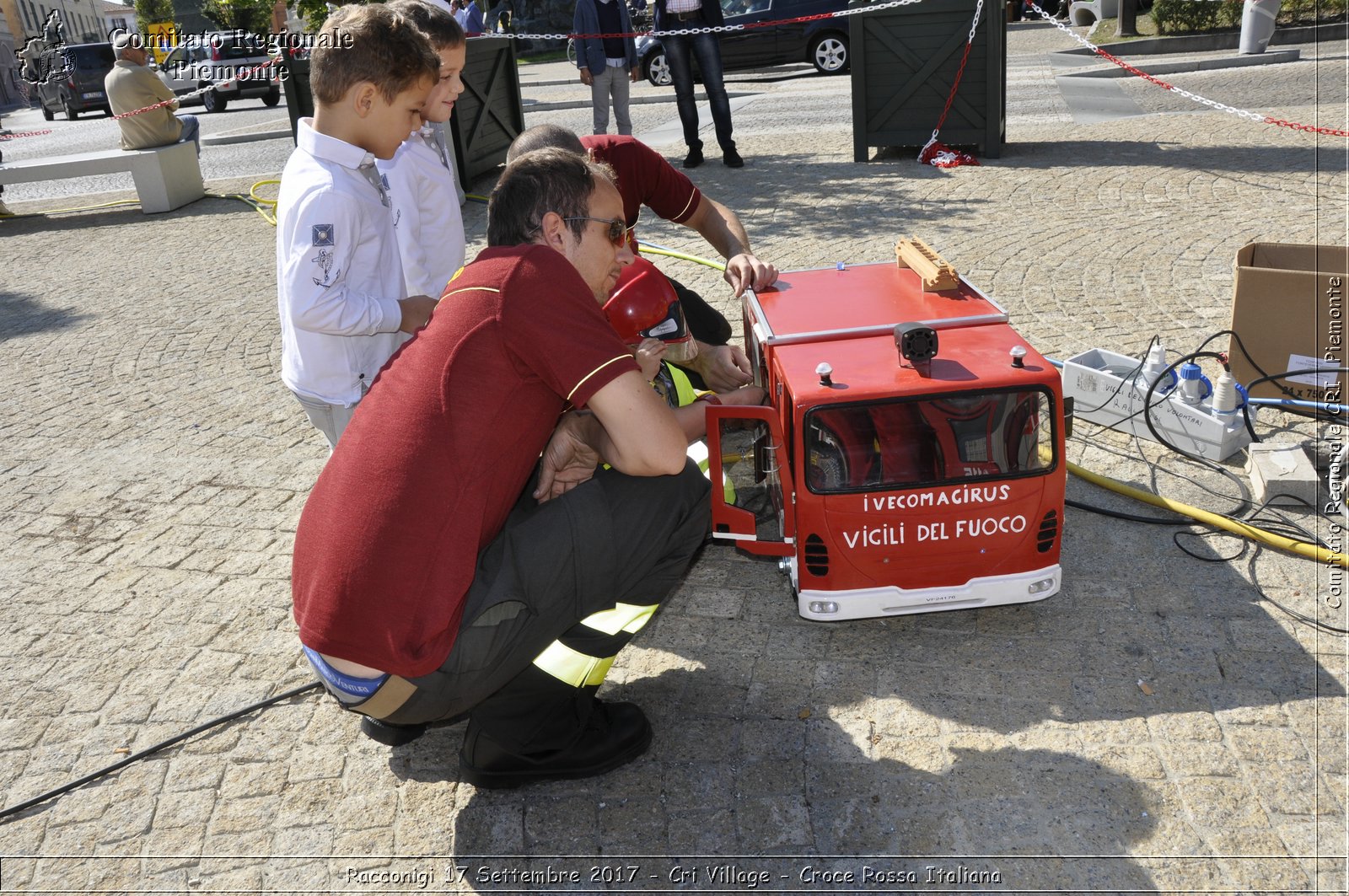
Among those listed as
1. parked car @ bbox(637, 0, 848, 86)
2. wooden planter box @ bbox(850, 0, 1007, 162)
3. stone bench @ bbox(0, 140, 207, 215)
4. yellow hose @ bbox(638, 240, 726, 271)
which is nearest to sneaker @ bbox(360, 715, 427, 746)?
yellow hose @ bbox(638, 240, 726, 271)

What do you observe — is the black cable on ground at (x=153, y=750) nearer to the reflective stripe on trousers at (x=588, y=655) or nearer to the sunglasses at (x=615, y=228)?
the reflective stripe on trousers at (x=588, y=655)

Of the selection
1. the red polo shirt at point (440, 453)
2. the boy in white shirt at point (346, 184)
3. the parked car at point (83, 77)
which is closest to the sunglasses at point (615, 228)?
the red polo shirt at point (440, 453)

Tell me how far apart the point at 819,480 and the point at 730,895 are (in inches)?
55.1

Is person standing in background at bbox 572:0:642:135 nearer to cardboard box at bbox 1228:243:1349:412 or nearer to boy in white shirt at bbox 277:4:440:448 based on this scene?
cardboard box at bbox 1228:243:1349:412

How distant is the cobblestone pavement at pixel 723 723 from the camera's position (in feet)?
9.94

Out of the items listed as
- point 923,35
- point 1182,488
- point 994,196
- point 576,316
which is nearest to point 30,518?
point 576,316

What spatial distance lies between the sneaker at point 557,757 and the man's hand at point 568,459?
0.80 metres

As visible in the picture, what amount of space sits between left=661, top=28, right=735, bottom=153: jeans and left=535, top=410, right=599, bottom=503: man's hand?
29.0 ft

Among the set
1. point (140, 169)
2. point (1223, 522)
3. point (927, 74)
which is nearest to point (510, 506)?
point (1223, 522)

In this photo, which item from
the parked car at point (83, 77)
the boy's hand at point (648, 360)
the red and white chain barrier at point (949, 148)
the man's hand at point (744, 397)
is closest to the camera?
the boy's hand at point (648, 360)

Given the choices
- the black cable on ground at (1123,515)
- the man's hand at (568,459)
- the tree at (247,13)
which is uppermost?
the tree at (247,13)

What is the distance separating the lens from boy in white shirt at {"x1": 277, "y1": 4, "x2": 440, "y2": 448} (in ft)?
11.2

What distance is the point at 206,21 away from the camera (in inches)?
2517

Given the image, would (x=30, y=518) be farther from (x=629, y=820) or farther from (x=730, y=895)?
(x=730, y=895)
